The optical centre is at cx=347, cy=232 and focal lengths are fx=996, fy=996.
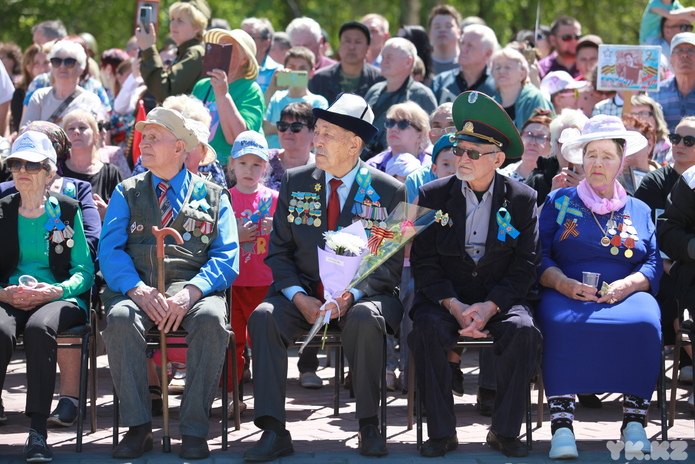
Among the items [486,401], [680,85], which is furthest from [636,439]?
A: [680,85]

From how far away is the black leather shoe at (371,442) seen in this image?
5.70m

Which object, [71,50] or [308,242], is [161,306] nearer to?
[308,242]

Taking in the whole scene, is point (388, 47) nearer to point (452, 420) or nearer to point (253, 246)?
point (253, 246)

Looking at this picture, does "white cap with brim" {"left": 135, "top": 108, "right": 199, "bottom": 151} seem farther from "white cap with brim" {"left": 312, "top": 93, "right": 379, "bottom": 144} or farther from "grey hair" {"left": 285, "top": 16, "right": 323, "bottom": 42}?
"grey hair" {"left": 285, "top": 16, "right": 323, "bottom": 42}

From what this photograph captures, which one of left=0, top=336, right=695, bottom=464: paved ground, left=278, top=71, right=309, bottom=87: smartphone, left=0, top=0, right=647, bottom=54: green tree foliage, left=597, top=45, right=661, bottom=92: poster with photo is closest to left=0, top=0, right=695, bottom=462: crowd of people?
left=0, top=336, right=695, bottom=464: paved ground

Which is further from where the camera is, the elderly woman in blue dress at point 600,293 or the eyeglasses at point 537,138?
the eyeglasses at point 537,138

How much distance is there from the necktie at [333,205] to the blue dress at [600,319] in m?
1.35

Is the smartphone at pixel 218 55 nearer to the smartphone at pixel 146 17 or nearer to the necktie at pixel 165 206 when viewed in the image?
the smartphone at pixel 146 17

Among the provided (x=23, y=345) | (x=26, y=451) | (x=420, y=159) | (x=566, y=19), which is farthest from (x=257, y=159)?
(x=566, y=19)

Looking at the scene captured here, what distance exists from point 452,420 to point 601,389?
0.91 metres

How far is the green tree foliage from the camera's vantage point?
856 inches

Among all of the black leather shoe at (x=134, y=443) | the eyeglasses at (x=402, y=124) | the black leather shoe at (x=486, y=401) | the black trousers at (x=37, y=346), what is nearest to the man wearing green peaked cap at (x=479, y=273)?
the black leather shoe at (x=486, y=401)

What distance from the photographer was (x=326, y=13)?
26.6 m

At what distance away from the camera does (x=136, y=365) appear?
5723 mm
